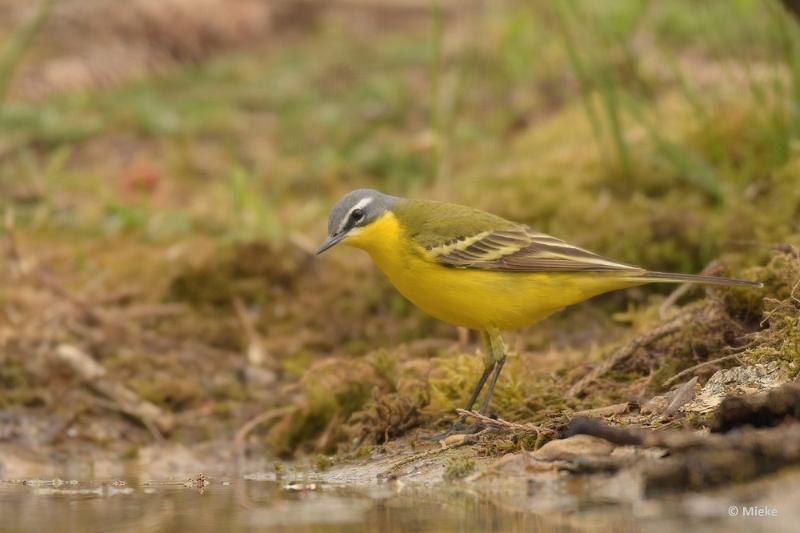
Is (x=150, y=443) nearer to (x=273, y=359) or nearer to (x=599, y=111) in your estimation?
(x=273, y=359)

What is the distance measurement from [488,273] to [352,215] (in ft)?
2.81

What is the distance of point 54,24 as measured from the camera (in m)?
14.5

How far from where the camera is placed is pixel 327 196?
11.3 metres

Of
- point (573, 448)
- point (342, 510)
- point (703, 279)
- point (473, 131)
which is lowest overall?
point (342, 510)

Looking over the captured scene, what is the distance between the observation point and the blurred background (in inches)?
276

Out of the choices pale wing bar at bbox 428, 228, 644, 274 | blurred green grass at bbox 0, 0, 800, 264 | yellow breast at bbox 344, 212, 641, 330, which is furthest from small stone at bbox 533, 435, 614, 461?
blurred green grass at bbox 0, 0, 800, 264

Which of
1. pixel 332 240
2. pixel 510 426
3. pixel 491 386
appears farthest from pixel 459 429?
pixel 332 240

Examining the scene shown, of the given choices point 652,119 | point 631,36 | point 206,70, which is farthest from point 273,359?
point 206,70

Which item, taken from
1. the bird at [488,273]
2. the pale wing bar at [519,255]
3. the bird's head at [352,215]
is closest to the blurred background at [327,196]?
the bird at [488,273]

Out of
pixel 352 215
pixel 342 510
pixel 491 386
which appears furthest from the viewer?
pixel 352 215

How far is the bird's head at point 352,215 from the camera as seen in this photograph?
6.69 m

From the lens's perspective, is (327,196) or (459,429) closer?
(459,429)

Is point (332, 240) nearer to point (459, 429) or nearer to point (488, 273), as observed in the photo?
point (488, 273)

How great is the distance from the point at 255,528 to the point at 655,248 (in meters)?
4.67
